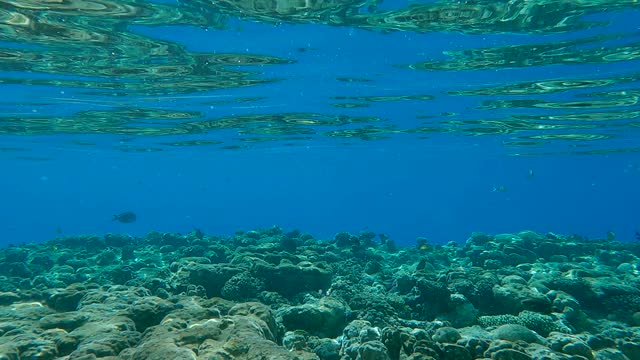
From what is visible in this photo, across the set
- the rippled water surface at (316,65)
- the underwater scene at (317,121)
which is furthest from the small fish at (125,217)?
the rippled water surface at (316,65)

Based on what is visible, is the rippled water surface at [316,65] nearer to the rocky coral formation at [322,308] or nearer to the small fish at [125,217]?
the small fish at [125,217]

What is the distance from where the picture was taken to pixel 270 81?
17906 millimetres

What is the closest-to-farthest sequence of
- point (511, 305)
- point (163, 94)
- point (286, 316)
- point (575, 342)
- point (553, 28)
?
point (575, 342) → point (286, 316) → point (511, 305) → point (553, 28) → point (163, 94)

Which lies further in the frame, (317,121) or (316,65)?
(317,121)

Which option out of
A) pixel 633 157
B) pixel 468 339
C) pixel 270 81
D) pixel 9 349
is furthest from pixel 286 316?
pixel 633 157

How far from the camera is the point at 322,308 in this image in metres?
8.55

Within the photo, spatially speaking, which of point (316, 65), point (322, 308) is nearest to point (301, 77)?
point (316, 65)

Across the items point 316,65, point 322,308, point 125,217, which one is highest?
point 316,65

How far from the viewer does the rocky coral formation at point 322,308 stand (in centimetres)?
579

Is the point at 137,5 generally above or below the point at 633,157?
above

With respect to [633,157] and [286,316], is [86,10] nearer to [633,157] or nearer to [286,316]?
[286,316]

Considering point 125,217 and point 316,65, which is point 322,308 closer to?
point 316,65

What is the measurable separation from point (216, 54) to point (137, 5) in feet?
12.7

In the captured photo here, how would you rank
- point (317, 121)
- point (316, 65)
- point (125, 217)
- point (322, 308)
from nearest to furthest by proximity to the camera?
point (322, 308)
point (316, 65)
point (125, 217)
point (317, 121)
